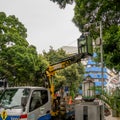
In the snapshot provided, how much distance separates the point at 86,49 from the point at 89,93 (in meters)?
1.93

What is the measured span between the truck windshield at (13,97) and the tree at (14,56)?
11303 mm

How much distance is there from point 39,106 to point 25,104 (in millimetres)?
928

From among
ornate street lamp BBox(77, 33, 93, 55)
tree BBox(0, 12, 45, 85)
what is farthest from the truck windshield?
tree BBox(0, 12, 45, 85)

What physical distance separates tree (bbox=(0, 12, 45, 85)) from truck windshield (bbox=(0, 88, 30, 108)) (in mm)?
11303

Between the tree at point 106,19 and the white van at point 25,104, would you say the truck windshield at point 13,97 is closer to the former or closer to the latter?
the white van at point 25,104

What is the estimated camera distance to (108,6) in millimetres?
13727

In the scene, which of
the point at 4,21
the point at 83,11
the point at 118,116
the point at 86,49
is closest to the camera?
the point at 86,49

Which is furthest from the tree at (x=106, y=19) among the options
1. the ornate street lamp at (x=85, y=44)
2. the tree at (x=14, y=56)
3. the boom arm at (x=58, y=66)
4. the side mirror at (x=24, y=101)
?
the tree at (x=14, y=56)

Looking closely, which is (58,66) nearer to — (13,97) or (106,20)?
(13,97)

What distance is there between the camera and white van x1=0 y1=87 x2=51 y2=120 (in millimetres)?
10141

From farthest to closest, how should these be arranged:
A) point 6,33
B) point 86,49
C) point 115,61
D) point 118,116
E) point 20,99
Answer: point 6,33 → point 118,116 → point 115,61 → point 86,49 → point 20,99

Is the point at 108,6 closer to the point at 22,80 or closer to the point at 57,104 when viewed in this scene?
the point at 57,104

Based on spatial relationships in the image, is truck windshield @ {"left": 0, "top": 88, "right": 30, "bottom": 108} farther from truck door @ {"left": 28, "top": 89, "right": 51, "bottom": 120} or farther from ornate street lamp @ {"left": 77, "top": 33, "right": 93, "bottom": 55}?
ornate street lamp @ {"left": 77, "top": 33, "right": 93, "bottom": 55}

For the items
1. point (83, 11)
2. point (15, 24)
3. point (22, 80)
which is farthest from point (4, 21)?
point (83, 11)
